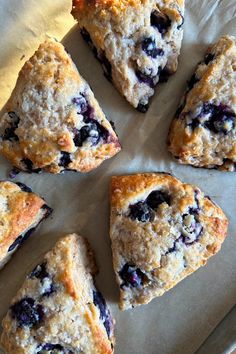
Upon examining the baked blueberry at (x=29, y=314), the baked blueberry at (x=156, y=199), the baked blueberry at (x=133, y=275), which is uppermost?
the baked blueberry at (x=156, y=199)

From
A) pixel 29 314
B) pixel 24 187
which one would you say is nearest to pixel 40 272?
pixel 29 314

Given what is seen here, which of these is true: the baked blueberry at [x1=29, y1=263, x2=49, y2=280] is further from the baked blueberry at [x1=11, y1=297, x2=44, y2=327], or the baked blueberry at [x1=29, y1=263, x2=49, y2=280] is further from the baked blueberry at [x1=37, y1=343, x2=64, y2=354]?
the baked blueberry at [x1=37, y1=343, x2=64, y2=354]

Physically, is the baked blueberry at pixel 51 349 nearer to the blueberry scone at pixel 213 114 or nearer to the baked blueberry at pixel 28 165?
the baked blueberry at pixel 28 165

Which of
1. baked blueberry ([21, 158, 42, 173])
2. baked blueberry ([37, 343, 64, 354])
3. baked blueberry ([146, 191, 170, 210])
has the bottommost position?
baked blueberry ([37, 343, 64, 354])

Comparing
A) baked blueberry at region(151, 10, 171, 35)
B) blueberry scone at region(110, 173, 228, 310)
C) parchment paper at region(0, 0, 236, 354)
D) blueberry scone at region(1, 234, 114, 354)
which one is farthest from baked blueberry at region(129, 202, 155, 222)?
baked blueberry at region(151, 10, 171, 35)

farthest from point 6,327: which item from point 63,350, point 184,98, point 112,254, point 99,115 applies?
point 184,98

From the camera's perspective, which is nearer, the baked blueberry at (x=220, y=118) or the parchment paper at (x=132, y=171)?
the baked blueberry at (x=220, y=118)

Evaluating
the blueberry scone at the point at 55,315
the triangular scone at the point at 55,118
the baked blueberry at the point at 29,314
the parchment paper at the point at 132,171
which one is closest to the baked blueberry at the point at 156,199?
the parchment paper at the point at 132,171
